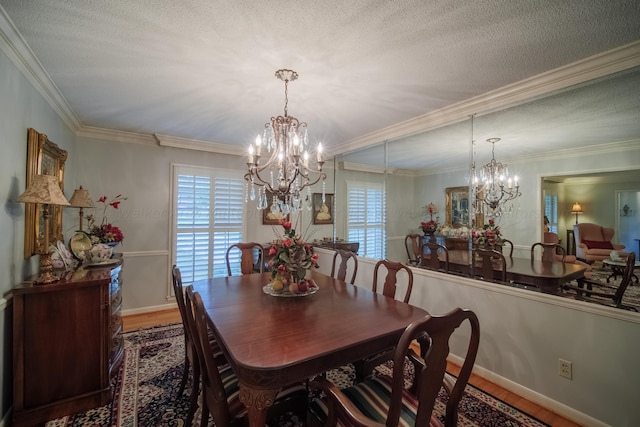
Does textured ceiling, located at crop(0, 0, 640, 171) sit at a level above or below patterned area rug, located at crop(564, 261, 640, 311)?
above

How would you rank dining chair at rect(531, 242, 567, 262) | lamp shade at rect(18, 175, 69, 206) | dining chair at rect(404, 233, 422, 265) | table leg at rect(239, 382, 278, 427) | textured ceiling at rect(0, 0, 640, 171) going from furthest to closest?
dining chair at rect(404, 233, 422, 265), dining chair at rect(531, 242, 567, 262), lamp shade at rect(18, 175, 69, 206), textured ceiling at rect(0, 0, 640, 171), table leg at rect(239, 382, 278, 427)

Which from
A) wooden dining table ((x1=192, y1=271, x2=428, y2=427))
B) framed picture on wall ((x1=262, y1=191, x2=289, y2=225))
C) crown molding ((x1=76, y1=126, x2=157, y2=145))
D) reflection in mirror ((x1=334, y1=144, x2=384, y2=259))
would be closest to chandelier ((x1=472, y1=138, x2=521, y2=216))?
reflection in mirror ((x1=334, y1=144, x2=384, y2=259))

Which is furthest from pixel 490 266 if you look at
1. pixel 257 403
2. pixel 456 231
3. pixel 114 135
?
pixel 114 135

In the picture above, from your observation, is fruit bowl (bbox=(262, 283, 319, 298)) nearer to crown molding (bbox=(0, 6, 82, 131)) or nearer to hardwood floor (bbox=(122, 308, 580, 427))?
hardwood floor (bbox=(122, 308, 580, 427))

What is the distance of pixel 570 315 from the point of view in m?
1.93

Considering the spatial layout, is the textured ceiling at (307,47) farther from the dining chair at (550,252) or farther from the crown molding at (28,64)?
the dining chair at (550,252)

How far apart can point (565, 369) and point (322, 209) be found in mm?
3699

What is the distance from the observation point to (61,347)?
1.96 metres

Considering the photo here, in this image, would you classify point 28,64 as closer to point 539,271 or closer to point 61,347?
point 61,347

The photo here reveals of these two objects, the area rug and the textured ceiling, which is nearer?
the textured ceiling

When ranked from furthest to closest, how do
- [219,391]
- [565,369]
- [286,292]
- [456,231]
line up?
[456,231] < [286,292] < [565,369] < [219,391]

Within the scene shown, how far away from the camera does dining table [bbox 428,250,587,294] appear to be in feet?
6.84

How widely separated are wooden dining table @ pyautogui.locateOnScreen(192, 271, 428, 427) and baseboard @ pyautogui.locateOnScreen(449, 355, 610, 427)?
Answer: 117cm

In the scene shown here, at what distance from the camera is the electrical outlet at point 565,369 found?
1914 millimetres
